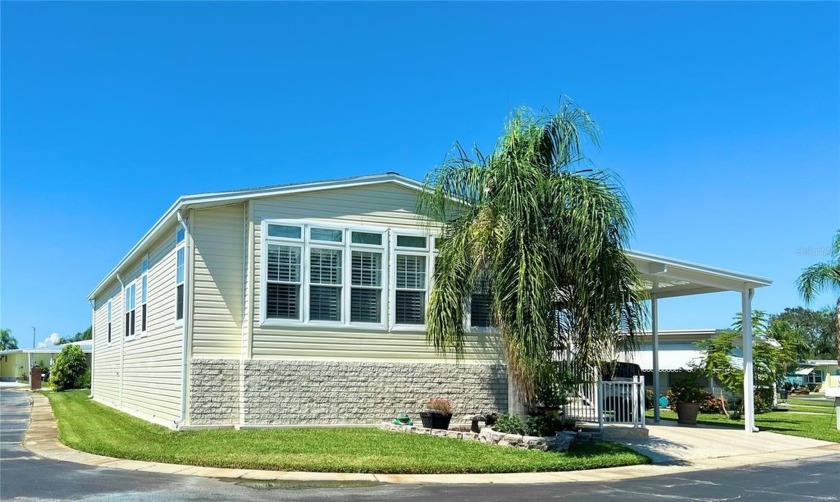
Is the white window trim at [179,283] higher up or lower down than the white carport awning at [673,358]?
higher up

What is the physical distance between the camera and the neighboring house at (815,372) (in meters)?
65.1

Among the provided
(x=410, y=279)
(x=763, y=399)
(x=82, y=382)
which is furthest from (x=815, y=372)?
(x=410, y=279)

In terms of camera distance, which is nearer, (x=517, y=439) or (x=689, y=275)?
(x=517, y=439)

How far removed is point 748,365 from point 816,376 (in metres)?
62.2

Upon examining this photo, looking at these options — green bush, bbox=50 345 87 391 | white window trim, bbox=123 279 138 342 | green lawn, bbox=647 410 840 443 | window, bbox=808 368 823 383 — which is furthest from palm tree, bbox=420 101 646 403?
window, bbox=808 368 823 383

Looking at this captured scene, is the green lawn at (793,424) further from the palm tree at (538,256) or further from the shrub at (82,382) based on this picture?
the shrub at (82,382)

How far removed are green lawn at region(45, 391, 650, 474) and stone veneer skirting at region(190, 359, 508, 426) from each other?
1.58 feet

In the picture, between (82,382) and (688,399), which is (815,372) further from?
(82,382)

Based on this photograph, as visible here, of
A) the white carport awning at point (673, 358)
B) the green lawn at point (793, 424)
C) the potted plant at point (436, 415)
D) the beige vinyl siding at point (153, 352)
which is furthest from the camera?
the white carport awning at point (673, 358)

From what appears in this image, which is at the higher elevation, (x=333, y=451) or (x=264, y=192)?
(x=264, y=192)

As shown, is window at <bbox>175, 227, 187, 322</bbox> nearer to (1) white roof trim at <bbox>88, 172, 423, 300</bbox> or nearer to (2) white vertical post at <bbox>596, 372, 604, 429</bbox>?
(1) white roof trim at <bbox>88, 172, 423, 300</bbox>

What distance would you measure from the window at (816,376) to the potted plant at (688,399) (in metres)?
58.4

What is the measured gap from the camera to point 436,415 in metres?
16.4

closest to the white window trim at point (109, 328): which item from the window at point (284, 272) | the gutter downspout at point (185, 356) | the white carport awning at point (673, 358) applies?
the gutter downspout at point (185, 356)
